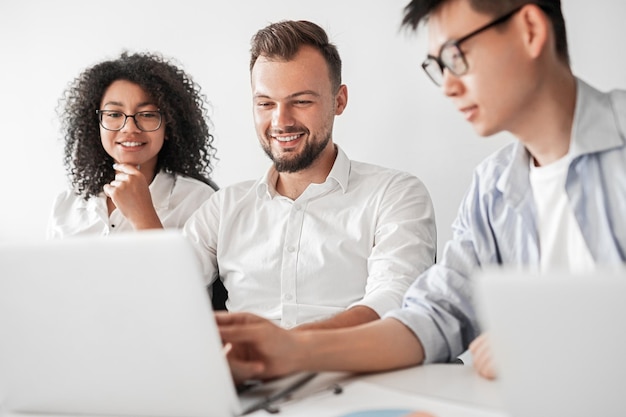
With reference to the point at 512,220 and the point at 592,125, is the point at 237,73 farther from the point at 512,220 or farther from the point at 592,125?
the point at 592,125

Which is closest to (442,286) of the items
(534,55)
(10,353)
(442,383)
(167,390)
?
(442,383)

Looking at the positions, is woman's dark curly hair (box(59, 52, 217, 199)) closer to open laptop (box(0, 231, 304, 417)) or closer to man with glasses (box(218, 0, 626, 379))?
man with glasses (box(218, 0, 626, 379))

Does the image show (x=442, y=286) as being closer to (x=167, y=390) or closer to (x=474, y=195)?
(x=474, y=195)

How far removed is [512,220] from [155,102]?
1.57 meters

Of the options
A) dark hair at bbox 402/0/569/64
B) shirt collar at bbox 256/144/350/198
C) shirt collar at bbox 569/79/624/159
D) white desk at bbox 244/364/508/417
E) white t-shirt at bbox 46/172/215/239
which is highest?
dark hair at bbox 402/0/569/64

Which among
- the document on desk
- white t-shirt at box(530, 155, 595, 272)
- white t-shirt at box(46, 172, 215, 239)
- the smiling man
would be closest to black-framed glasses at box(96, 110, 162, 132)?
white t-shirt at box(46, 172, 215, 239)

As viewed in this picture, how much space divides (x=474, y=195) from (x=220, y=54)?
6.65 ft

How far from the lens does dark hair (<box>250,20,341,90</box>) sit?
2348 mm

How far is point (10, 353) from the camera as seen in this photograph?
1.12 meters

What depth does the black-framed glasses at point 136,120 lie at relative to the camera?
2678 mm

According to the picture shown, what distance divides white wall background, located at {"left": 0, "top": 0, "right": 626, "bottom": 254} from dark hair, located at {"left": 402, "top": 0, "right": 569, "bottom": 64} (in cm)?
79

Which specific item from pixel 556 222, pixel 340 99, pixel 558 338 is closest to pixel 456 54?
pixel 556 222

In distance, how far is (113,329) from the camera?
104cm

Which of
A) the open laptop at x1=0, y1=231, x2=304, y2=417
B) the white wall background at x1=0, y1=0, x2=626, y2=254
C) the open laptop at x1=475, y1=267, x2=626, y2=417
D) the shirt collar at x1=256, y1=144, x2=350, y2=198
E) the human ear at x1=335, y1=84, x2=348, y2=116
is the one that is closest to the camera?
the open laptop at x1=475, y1=267, x2=626, y2=417
